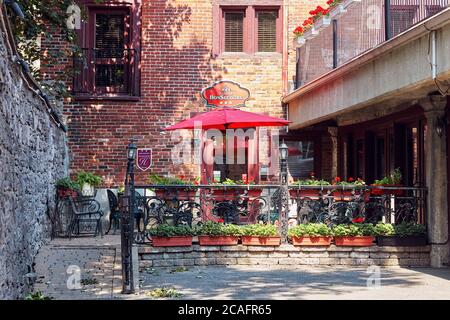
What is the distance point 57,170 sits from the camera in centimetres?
1379

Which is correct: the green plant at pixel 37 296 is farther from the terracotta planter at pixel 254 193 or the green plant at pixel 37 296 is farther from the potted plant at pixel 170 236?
the terracotta planter at pixel 254 193

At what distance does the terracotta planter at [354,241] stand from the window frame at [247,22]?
6733 millimetres

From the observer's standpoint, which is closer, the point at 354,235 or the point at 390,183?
the point at 354,235

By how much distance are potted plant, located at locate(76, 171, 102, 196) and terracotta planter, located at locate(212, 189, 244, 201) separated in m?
4.24

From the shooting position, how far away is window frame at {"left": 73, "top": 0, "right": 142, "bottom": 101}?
51.9ft

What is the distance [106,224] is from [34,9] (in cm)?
490

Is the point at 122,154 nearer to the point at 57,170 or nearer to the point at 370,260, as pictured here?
the point at 57,170

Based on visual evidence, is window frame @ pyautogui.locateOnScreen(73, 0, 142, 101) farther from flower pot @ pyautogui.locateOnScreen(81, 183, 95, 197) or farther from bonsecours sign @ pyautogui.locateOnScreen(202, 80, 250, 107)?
flower pot @ pyautogui.locateOnScreen(81, 183, 95, 197)

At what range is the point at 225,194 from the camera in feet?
37.4

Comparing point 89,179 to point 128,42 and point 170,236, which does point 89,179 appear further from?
point 170,236

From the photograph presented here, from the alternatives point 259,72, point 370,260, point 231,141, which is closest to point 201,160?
point 231,141

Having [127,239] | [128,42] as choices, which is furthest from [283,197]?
[128,42]

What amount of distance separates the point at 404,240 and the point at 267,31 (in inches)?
287

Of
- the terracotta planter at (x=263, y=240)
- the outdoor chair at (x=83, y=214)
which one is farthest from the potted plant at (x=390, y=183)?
the outdoor chair at (x=83, y=214)
